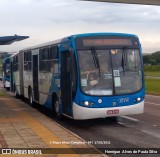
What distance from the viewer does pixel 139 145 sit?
984 centimetres

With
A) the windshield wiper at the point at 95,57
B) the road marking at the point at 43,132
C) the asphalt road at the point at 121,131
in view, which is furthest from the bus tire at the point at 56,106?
the windshield wiper at the point at 95,57

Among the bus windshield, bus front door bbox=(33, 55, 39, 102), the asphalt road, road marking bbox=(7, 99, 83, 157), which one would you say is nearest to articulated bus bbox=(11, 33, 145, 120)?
the bus windshield

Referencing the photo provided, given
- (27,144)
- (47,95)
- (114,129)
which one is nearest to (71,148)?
(27,144)

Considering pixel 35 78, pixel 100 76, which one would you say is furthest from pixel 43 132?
pixel 35 78

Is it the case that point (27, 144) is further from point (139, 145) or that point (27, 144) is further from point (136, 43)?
point (136, 43)

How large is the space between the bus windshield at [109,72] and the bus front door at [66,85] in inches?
30.5

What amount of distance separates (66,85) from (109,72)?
5.24 feet

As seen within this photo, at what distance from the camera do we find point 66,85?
1376 cm

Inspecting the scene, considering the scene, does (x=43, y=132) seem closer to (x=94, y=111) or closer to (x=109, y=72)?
(x=94, y=111)

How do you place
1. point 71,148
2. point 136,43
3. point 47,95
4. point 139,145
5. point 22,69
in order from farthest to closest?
1. point 22,69
2. point 47,95
3. point 136,43
4. point 139,145
5. point 71,148

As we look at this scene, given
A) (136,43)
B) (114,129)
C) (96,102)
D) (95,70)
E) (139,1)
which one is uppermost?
(139,1)

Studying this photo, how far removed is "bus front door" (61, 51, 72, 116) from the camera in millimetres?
13398

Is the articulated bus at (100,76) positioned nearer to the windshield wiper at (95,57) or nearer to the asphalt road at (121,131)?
the windshield wiper at (95,57)

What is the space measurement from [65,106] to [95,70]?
1766mm
